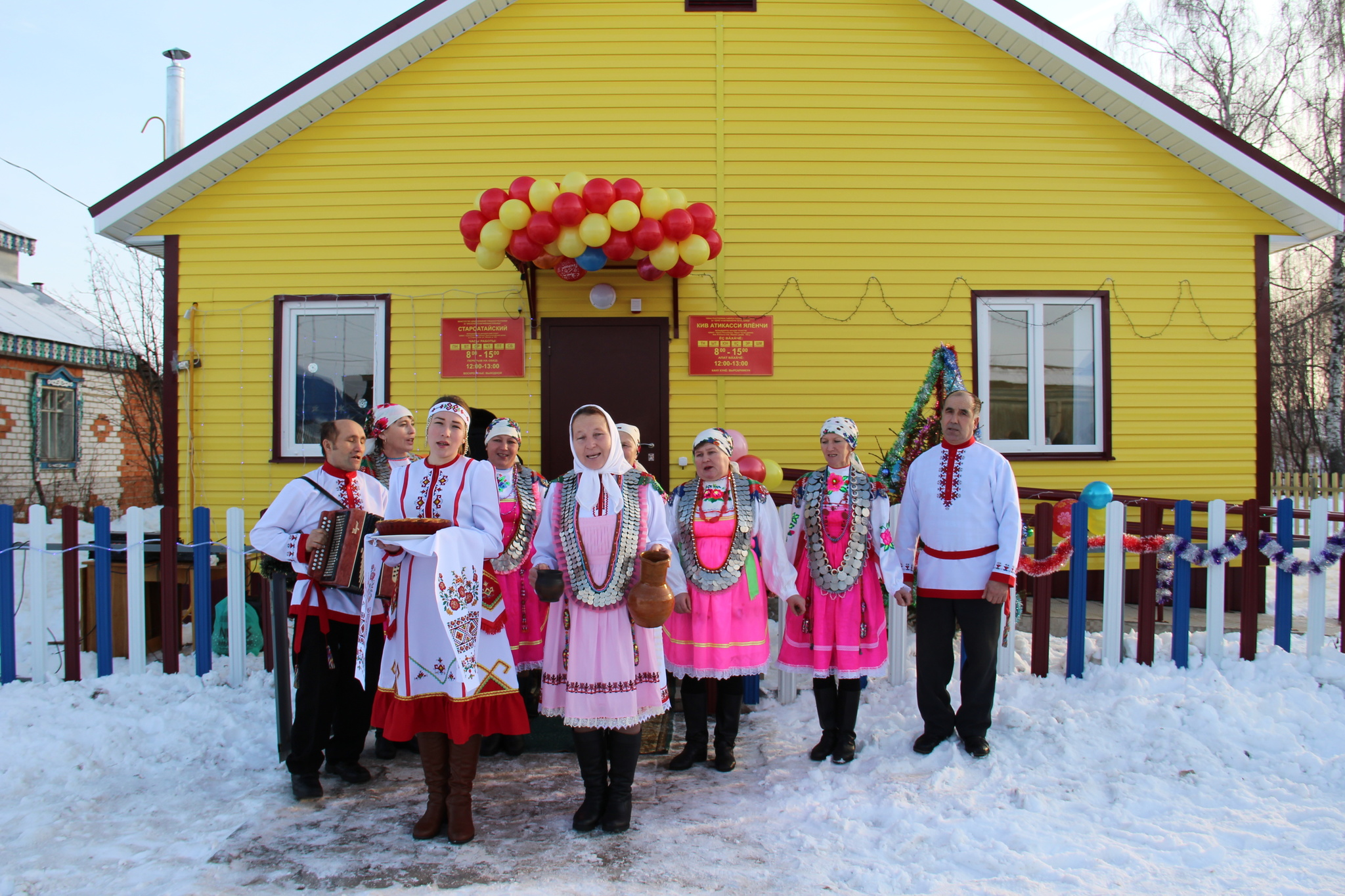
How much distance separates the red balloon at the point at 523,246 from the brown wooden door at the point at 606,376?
1141mm

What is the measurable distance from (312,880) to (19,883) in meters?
1.09

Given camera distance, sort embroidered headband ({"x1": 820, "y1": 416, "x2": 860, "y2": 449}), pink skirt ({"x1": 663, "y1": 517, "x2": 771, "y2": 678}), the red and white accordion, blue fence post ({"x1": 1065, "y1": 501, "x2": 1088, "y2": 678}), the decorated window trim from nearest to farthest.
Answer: the red and white accordion → pink skirt ({"x1": 663, "y1": 517, "x2": 771, "y2": 678}) → embroidered headband ({"x1": 820, "y1": 416, "x2": 860, "y2": 449}) → blue fence post ({"x1": 1065, "y1": 501, "x2": 1088, "y2": 678}) → the decorated window trim

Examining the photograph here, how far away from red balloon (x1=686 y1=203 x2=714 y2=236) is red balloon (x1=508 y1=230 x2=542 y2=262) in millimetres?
1212

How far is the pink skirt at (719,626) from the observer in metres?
3.98

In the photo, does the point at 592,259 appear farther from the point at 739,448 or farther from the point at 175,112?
the point at 175,112

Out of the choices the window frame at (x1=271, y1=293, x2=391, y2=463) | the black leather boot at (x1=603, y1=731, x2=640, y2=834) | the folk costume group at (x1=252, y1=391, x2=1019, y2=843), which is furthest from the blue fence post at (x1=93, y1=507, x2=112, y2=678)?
the black leather boot at (x1=603, y1=731, x2=640, y2=834)

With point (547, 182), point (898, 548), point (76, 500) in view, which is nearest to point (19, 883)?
point (898, 548)

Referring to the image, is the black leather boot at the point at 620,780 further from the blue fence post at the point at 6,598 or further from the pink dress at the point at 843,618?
the blue fence post at the point at 6,598

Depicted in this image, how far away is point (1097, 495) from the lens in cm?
604

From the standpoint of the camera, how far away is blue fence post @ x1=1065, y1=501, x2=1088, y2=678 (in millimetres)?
4930

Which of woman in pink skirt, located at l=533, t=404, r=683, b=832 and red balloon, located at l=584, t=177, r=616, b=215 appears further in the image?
red balloon, located at l=584, t=177, r=616, b=215

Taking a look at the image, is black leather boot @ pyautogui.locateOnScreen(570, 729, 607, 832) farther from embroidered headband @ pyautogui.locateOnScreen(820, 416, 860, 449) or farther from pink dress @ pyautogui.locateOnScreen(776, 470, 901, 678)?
embroidered headband @ pyautogui.locateOnScreen(820, 416, 860, 449)

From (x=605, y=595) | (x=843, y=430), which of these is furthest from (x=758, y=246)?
(x=605, y=595)

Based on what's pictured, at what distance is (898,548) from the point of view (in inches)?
170
